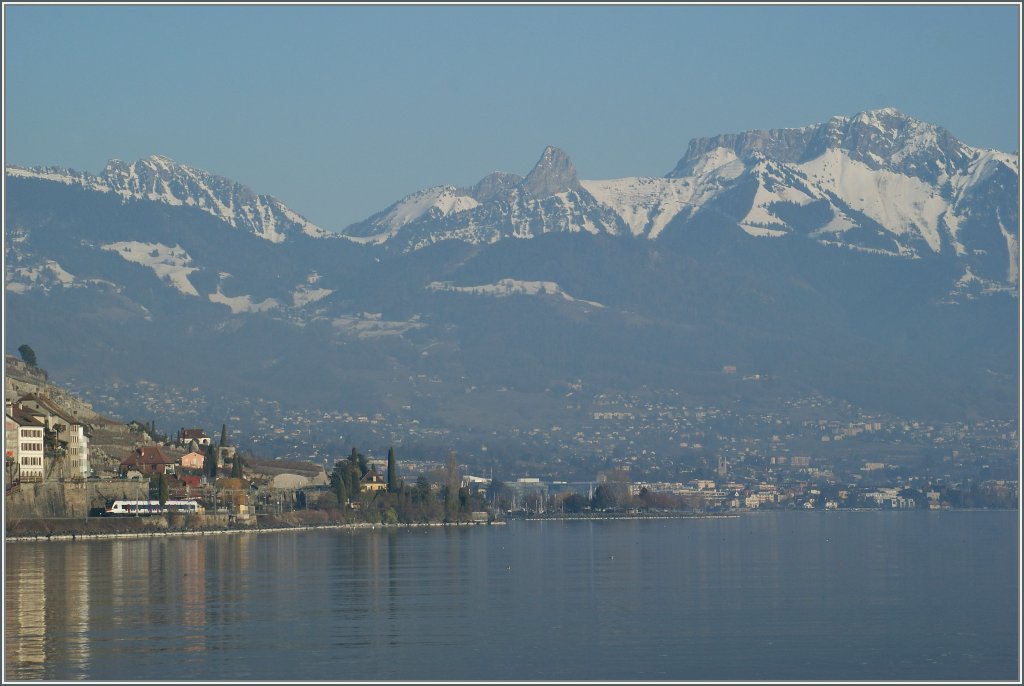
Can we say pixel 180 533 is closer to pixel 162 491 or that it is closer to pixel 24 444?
pixel 162 491

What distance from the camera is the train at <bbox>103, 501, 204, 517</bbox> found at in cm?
13175

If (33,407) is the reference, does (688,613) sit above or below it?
below

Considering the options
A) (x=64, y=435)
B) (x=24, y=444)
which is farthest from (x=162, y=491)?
(x=24, y=444)

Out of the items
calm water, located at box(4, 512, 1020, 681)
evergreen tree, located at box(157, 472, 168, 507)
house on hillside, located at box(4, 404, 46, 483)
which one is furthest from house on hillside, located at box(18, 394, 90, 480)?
calm water, located at box(4, 512, 1020, 681)

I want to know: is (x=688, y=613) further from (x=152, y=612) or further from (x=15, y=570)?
(x=15, y=570)

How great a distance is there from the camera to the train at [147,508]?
13175cm

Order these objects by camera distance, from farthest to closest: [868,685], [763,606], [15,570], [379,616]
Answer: [15,570] → [763,606] → [379,616] → [868,685]

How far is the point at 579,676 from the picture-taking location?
170ft

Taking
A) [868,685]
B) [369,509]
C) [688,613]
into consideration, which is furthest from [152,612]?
[369,509]

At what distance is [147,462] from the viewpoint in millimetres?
153000

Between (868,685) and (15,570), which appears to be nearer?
(868,685)

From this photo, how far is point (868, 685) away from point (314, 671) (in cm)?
1375

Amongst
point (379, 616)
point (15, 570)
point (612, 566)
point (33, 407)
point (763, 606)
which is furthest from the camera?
point (33, 407)

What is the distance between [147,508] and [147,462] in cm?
1750
